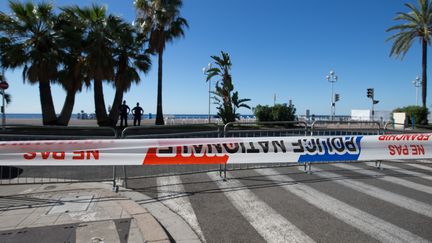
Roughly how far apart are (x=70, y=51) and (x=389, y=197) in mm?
20745

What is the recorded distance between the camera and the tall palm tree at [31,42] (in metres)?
18.6

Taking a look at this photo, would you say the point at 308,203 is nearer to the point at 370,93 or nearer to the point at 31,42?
the point at 31,42

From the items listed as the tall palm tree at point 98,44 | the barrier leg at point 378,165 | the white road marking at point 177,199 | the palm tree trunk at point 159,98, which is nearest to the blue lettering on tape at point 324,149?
the barrier leg at point 378,165

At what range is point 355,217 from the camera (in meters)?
4.53

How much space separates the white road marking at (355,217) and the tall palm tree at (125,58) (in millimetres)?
18933

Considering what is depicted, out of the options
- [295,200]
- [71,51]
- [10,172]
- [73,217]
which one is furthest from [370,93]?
[73,217]

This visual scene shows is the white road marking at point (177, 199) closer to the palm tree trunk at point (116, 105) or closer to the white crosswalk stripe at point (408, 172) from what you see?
the white crosswalk stripe at point (408, 172)

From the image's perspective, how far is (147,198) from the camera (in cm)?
548

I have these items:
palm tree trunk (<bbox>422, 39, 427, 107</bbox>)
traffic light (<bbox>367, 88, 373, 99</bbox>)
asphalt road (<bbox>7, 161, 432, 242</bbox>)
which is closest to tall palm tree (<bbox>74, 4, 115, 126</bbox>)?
asphalt road (<bbox>7, 161, 432, 242</bbox>)

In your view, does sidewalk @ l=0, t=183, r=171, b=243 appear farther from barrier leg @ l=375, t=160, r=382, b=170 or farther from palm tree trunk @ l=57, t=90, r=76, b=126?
palm tree trunk @ l=57, t=90, r=76, b=126

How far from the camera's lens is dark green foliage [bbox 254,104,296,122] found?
92.8ft

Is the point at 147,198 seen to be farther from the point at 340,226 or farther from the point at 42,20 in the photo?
the point at 42,20

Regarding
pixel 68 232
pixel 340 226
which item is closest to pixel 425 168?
pixel 340 226

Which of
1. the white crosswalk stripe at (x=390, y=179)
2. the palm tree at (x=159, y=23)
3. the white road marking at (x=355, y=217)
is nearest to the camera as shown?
the white road marking at (x=355, y=217)
